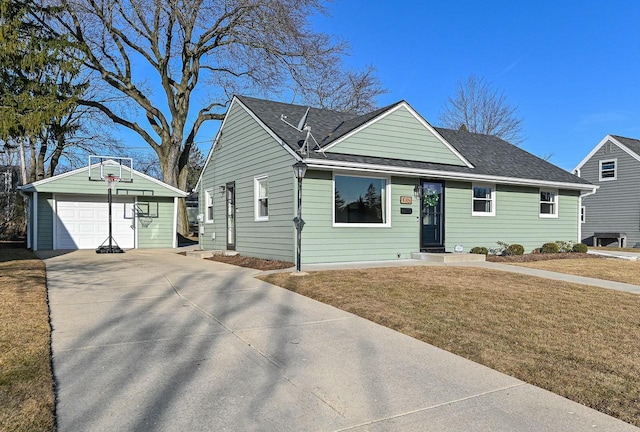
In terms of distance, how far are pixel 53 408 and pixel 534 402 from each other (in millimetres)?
3270

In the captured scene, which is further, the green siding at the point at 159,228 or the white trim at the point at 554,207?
the green siding at the point at 159,228

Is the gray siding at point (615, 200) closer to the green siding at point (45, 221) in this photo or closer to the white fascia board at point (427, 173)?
the white fascia board at point (427, 173)

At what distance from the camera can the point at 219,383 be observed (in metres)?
3.38

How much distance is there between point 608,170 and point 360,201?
21.0m

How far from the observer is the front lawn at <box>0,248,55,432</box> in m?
2.70

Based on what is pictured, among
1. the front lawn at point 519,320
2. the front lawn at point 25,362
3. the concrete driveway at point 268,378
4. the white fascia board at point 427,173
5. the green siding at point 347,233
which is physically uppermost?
the white fascia board at point 427,173

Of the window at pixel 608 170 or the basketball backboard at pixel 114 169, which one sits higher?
the window at pixel 608 170

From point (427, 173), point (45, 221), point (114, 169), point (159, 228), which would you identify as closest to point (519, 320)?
A: point (427, 173)

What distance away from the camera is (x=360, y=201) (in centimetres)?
1164

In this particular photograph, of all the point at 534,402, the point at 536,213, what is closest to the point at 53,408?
the point at 534,402

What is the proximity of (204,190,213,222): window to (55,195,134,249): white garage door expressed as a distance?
13.2 feet

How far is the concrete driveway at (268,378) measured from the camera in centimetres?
277

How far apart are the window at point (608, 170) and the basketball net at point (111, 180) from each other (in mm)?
25993

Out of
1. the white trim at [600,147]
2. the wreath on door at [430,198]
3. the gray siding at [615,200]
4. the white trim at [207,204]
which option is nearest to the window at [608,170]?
the gray siding at [615,200]
